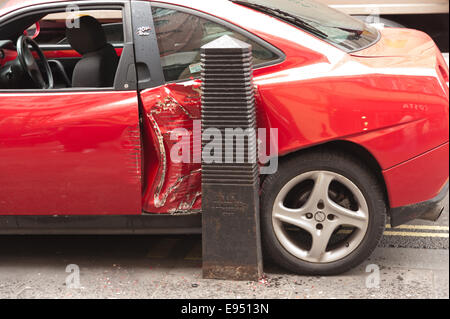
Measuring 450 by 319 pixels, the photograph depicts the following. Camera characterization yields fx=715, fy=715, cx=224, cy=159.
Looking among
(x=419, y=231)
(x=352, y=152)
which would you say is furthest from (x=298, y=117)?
(x=419, y=231)

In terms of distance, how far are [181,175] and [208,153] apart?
0.78ft

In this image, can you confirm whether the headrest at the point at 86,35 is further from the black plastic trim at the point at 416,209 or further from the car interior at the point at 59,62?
the black plastic trim at the point at 416,209

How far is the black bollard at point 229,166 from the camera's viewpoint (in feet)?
13.3

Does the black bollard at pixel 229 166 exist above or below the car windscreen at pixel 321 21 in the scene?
below

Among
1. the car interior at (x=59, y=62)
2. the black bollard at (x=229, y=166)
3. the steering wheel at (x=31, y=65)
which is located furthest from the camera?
the steering wheel at (x=31, y=65)

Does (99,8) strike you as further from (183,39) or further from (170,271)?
(170,271)

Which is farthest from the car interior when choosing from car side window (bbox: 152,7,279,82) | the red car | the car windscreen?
the car windscreen

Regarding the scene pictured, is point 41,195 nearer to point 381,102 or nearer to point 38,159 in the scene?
point 38,159

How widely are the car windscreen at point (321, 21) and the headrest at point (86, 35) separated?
3.24 ft

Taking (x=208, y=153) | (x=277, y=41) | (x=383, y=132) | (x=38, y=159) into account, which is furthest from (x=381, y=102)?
(x=38, y=159)

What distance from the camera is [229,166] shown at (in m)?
4.18

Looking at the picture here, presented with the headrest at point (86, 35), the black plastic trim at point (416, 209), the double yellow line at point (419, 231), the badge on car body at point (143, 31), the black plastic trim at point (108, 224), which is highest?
the badge on car body at point (143, 31)

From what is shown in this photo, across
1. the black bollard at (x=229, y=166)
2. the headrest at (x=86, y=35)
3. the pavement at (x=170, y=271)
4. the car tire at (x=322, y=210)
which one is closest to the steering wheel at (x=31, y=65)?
the headrest at (x=86, y=35)

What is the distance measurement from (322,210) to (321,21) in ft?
4.08
